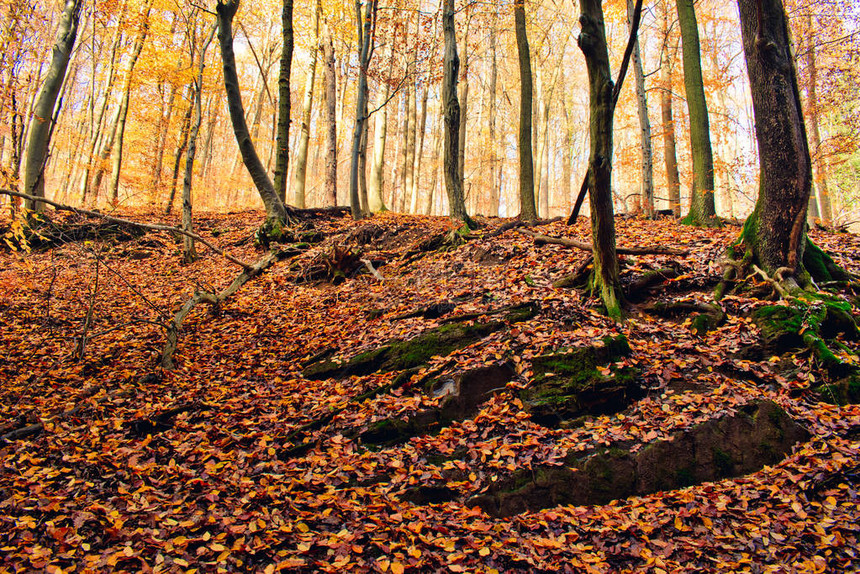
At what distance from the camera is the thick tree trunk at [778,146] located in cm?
546

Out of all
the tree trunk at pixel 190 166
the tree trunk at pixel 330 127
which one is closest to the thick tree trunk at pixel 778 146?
the tree trunk at pixel 190 166

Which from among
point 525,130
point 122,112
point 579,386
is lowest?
point 579,386

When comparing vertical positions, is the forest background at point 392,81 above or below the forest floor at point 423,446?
above

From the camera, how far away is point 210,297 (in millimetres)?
8484

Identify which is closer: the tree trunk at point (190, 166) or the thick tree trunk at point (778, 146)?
the thick tree trunk at point (778, 146)

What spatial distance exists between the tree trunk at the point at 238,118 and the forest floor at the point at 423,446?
4.89m

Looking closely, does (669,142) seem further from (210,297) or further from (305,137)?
(210,297)

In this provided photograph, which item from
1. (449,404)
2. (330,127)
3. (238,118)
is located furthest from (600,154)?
(330,127)

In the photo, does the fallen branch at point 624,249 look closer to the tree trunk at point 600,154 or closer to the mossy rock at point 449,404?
the tree trunk at point 600,154

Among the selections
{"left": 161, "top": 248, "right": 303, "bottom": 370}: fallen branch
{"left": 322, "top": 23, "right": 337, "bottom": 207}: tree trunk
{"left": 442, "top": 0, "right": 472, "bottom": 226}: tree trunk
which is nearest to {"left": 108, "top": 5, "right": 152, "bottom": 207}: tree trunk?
{"left": 322, "top": 23, "right": 337, "bottom": 207}: tree trunk

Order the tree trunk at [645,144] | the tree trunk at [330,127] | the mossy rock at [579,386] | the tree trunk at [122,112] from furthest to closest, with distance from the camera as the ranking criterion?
1. the tree trunk at [122,112]
2. the tree trunk at [330,127]
3. the tree trunk at [645,144]
4. the mossy rock at [579,386]

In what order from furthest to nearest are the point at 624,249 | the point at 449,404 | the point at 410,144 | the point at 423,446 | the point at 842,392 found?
the point at 410,144 → the point at 624,249 → the point at 449,404 → the point at 423,446 → the point at 842,392

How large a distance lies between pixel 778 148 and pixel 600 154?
223 cm

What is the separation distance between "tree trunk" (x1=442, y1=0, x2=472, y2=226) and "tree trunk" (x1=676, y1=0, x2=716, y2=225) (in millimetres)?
5264
